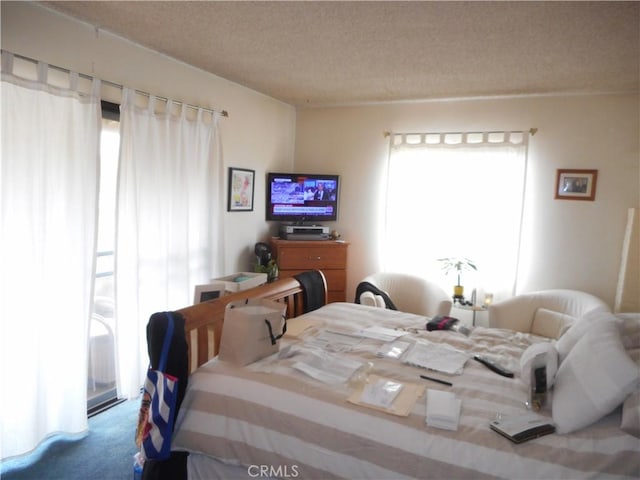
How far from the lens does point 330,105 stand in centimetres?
455

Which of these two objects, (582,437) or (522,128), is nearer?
(582,437)

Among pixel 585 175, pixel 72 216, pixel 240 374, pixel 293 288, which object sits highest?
pixel 585 175

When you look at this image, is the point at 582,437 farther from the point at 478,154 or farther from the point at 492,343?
the point at 478,154

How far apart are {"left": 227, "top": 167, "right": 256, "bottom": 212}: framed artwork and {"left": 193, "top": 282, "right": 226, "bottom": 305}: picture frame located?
4.24ft

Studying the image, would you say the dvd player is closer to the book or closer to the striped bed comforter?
the striped bed comforter

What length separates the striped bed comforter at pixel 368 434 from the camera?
1.35 meters

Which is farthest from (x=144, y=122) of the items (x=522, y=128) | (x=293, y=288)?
(x=522, y=128)

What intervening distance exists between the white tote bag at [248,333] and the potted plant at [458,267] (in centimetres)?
243

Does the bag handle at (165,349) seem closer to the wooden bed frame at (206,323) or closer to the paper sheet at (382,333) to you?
the wooden bed frame at (206,323)

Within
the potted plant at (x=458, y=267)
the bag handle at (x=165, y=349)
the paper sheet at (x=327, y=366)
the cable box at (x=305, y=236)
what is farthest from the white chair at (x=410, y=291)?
the bag handle at (x=165, y=349)

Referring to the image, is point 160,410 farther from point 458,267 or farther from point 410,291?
point 458,267

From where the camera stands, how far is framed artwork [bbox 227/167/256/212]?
3.82 meters

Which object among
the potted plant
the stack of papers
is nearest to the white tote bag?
the stack of papers

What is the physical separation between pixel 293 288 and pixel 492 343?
128 cm
